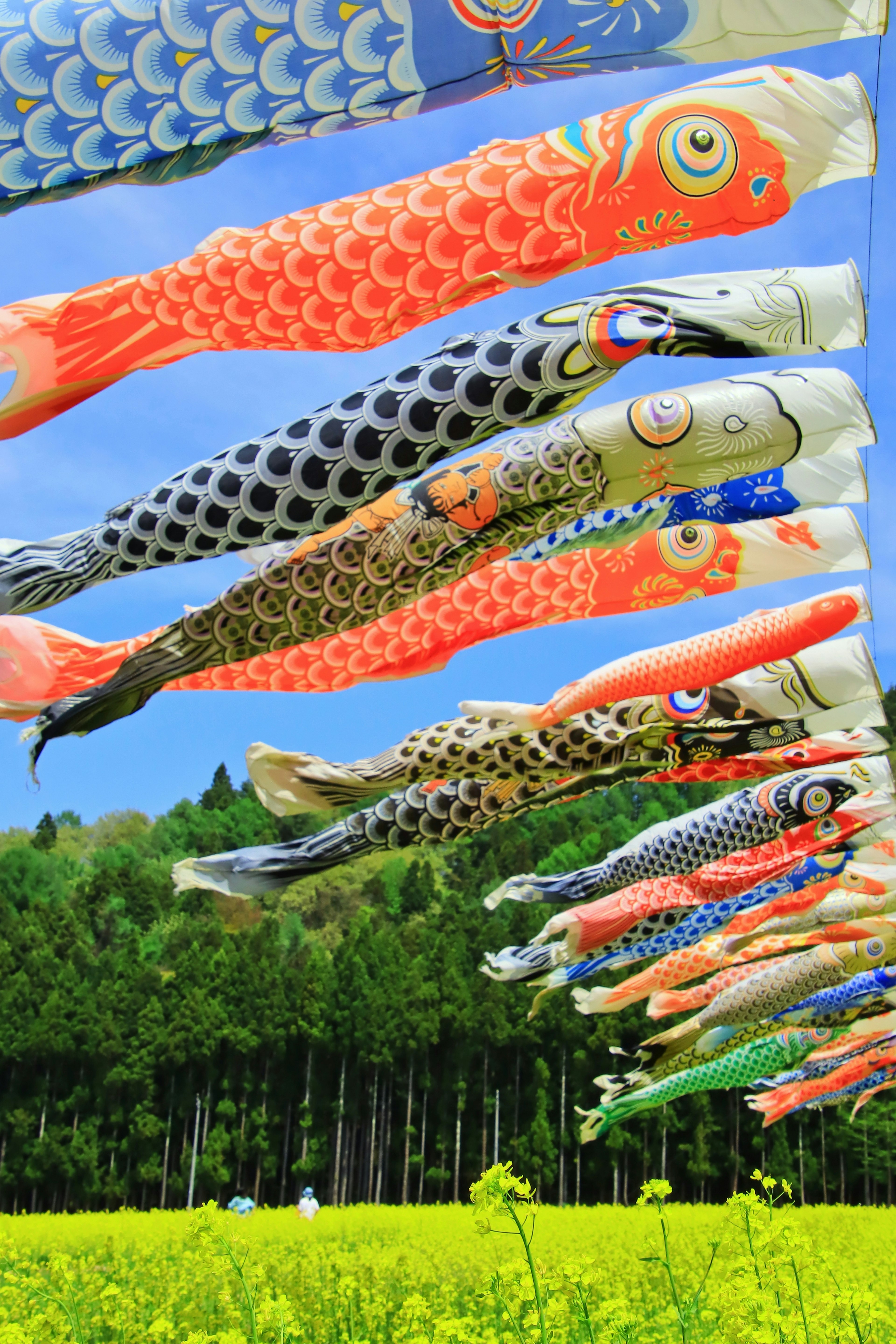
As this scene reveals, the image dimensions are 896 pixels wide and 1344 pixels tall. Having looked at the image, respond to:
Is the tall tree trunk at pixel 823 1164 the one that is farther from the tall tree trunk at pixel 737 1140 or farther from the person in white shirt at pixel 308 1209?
the person in white shirt at pixel 308 1209

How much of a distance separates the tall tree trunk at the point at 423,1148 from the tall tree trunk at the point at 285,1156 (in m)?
3.94

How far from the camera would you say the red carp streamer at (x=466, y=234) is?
16.0 ft

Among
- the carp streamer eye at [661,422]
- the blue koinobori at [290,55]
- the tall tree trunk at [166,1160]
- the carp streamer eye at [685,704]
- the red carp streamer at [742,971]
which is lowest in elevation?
the tall tree trunk at [166,1160]

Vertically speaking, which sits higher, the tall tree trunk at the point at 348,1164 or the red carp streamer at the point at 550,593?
the red carp streamer at the point at 550,593

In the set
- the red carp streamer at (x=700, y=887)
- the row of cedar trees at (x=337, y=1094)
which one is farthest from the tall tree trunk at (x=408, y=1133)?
the red carp streamer at (x=700, y=887)

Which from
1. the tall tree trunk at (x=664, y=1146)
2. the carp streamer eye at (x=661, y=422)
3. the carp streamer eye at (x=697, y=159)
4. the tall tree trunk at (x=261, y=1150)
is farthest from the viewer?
the tall tree trunk at (x=261, y=1150)

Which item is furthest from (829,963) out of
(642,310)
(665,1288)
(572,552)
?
(642,310)

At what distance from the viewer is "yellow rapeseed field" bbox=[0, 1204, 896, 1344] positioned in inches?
133

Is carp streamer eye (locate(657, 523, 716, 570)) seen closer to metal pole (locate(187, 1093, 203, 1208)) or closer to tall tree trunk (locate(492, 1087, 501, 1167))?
metal pole (locate(187, 1093, 203, 1208))

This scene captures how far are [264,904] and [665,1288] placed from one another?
53.6 metres

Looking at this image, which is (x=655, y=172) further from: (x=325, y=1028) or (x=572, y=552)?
(x=325, y=1028)

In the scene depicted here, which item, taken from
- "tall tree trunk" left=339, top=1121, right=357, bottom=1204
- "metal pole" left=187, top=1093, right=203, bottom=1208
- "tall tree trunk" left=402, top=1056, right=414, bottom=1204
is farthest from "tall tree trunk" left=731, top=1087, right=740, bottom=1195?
"metal pole" left=187, top=1093, right=203, bottom=1208

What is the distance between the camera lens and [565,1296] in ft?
10.3

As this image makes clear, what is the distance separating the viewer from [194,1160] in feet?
106
